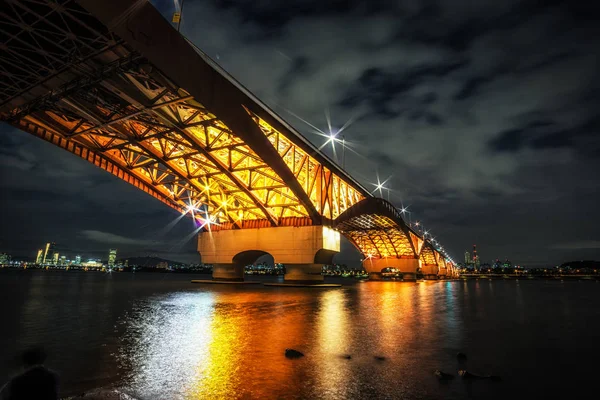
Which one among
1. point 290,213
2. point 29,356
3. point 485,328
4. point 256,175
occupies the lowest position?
point 485,328

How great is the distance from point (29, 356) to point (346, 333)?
10.1 metres

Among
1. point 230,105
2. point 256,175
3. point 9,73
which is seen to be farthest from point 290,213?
A: point 9,73

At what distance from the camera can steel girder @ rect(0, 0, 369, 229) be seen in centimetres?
1717

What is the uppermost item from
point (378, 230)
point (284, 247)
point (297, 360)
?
point (378, 230)

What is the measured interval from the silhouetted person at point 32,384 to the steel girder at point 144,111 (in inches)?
636

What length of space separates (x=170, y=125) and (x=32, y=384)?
80.1ft

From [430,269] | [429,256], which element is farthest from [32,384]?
[430,269]

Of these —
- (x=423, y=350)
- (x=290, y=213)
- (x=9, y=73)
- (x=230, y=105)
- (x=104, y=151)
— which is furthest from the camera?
(x=290, y=213)

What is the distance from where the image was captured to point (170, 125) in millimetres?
25828

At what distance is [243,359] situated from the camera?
8.23 m

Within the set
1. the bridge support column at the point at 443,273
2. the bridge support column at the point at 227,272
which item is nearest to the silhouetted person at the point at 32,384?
the bridge support column at the point at 227,272

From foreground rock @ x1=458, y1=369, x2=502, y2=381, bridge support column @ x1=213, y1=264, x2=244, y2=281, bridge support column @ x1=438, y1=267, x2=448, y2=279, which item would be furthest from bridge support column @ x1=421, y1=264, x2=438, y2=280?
A: foreground rock @ x1=458, y1=369, x2=502, y2=381

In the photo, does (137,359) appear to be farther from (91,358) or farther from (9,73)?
(9,73)

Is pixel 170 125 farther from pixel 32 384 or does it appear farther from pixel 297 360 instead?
pixel 32 384
